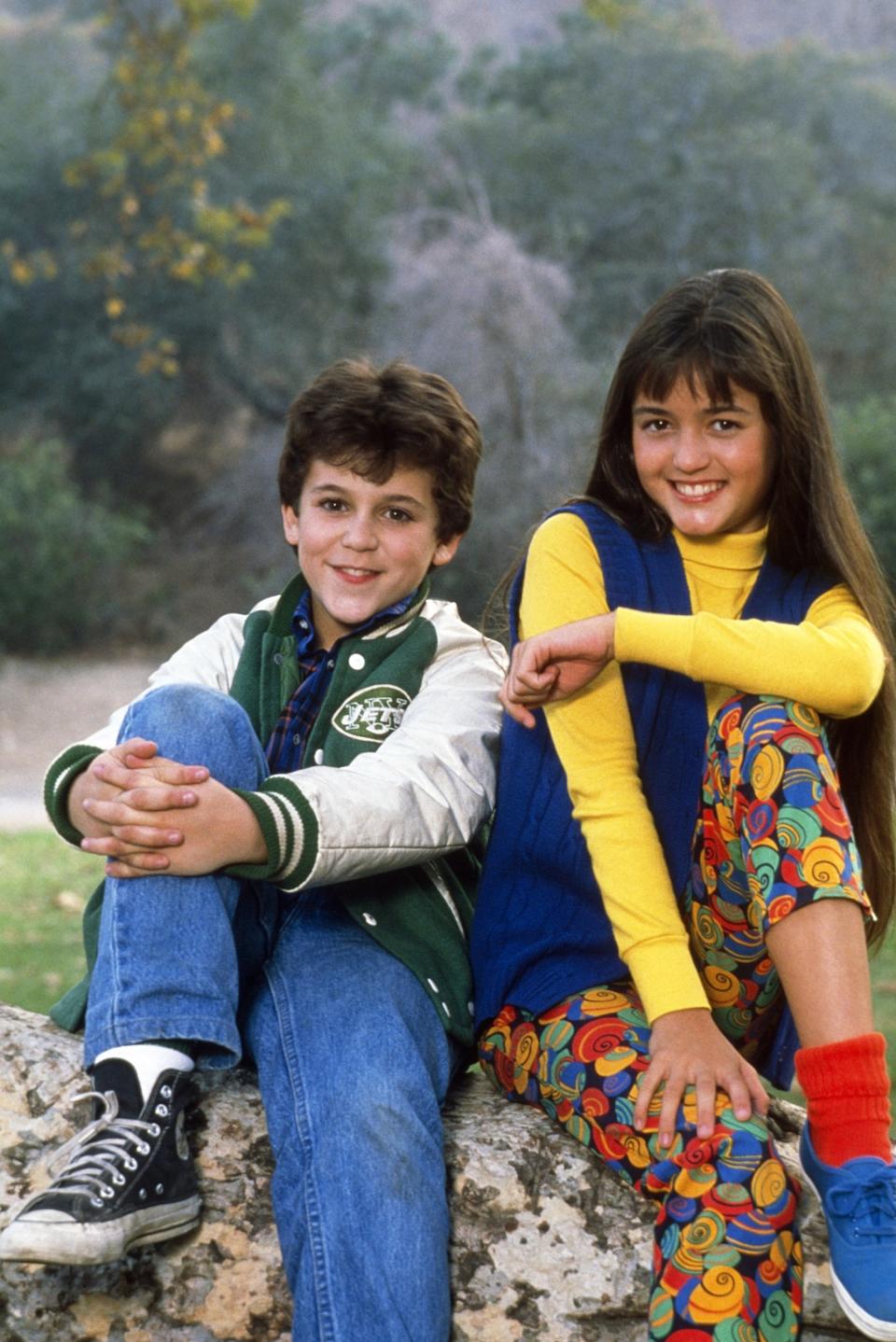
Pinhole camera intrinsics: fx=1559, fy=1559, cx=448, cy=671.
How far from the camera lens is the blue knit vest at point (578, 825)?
224 cm

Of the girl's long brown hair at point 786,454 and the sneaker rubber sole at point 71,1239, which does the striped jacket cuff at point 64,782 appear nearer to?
the sneaker rubber sole at point 71,1239

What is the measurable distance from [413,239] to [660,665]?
53.6ft

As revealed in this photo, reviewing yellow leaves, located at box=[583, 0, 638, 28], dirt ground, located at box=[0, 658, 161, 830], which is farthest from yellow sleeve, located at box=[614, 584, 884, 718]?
dirt ground, located at box=[0, 658, 161, 830]

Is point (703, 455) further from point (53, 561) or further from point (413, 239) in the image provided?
point (413, 239)

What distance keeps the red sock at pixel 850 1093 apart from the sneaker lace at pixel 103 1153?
0.81m

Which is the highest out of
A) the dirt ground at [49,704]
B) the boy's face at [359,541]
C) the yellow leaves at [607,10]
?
the yellow leaves at [607,10]

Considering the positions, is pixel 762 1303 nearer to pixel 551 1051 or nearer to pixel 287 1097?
pixel 551 1051

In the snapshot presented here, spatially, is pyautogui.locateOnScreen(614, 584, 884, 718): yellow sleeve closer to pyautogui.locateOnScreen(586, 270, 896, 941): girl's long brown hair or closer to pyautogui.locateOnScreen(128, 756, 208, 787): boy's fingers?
pyautogui.locateOnScreen(586, 270, 896, 941): girl's long brown hair

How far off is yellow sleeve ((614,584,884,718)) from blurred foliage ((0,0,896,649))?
12.8 m

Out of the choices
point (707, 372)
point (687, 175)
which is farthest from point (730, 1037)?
point (687, 175)

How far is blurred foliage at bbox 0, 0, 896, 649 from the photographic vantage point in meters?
16.5

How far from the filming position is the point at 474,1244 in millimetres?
2088

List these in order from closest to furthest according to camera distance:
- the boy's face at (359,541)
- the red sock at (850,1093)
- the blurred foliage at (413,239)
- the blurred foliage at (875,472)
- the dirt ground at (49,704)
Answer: the red sock at (850,1093)
the boy's face at (359,541)
the dirt ground at (49,704)
the blurred foliage at (875,472)
the blurred foliage at (413,239)

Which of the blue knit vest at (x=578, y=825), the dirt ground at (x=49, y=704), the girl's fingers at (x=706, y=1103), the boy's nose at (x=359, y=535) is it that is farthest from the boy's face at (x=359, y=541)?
the dirt ground at (x=49, y=704)
